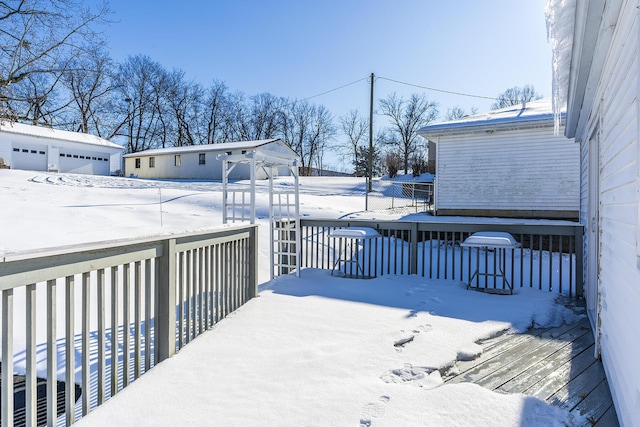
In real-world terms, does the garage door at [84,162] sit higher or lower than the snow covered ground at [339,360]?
higher

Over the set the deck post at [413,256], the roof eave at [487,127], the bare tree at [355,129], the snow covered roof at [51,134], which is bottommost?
the deck post at [413,256]

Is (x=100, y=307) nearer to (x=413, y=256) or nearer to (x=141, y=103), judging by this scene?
(x=413, y=256)

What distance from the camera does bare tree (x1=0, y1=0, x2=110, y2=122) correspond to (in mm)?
7547

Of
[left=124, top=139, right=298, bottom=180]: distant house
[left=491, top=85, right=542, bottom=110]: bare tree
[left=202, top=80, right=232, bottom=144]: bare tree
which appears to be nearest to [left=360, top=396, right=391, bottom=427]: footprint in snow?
[left=124, top=139, right=298, bottom=180]: distant house

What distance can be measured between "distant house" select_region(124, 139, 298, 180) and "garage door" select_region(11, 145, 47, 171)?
5019 mm

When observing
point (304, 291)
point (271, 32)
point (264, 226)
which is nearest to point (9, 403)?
point (304, 291)

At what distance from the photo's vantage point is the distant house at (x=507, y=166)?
9188mm

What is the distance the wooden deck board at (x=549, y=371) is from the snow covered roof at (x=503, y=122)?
277 inches

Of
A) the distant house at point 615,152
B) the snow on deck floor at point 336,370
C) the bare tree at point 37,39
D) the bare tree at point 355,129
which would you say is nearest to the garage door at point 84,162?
the bare tree at point 37,39

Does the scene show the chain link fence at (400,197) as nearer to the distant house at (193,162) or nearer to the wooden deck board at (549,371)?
Result: the distant house at (193,162)

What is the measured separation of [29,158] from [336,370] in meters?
25.2

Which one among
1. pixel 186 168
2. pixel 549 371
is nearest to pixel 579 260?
pixel 549 371

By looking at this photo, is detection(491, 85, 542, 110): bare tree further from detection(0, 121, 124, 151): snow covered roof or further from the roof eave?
detection(0, 121, 124, 151): snow covered roof

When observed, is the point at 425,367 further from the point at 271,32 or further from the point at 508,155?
the point at 271,32
